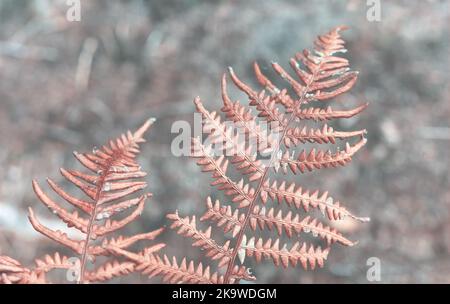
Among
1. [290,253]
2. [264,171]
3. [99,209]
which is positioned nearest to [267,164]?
[264,171]

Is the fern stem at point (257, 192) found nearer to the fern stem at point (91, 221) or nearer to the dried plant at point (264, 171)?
the dried plant at point (264, 171)

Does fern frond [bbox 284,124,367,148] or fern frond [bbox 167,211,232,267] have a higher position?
fern frond [bbox 284,124,367,148]

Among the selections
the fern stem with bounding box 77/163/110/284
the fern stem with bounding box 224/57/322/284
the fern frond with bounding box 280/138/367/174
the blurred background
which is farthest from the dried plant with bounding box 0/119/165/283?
the blurred background

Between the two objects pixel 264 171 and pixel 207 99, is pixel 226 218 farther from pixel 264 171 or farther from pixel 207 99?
pixel 207 99

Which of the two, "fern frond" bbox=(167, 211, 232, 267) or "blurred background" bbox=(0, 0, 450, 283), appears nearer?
"fern frond" bbox=(167, 211, 232, 267)

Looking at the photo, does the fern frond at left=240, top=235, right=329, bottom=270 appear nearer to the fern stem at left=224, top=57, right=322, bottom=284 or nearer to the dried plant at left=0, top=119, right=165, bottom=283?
the fern stem at left=224, top=57, right=322, bottom=284

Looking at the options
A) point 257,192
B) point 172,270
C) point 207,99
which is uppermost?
point 207,99

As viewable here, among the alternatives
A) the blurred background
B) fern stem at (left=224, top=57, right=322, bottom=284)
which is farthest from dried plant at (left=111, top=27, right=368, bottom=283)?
the blurred background

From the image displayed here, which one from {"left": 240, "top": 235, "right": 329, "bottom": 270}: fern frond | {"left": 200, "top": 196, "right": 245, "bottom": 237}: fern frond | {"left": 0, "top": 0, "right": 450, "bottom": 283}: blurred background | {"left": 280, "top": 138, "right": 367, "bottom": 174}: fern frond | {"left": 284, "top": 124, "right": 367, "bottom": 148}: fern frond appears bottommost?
{"left": 240, "top": 235, "right": 329, "bottom": 270}: fern frond

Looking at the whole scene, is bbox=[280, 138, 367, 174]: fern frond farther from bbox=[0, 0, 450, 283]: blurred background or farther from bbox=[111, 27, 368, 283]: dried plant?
bbox=[0, 0, 450, 283]: blurred background
